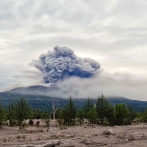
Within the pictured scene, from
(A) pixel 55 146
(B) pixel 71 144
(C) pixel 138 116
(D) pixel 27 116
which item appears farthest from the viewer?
(C) pixel 138 116

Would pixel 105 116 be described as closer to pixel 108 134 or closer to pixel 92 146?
pixel 108 134

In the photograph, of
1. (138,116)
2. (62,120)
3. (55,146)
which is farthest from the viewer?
(138,116)

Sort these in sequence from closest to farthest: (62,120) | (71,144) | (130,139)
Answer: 1. (71,144)
2. (130,139)
3. (62,120)

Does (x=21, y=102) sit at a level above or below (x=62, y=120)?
above

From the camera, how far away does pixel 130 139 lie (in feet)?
92.1

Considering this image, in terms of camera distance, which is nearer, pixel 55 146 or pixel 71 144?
pixel 55 146

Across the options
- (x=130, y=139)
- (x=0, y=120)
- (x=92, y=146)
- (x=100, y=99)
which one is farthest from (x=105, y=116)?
(x=92, y=146)

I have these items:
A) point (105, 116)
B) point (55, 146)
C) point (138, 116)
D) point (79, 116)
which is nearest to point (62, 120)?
point (79, 116)

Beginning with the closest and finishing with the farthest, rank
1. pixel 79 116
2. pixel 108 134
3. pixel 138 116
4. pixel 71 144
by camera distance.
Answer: pixel 71 144, pixel 108 134, pixel 79 116, pixel 138 116

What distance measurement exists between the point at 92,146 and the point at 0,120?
48.5 meters

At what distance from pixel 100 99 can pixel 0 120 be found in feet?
101

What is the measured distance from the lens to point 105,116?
263 ft

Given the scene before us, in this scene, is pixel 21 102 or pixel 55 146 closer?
pixel 55 146

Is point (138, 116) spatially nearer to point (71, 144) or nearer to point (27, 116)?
point (27, 116)
